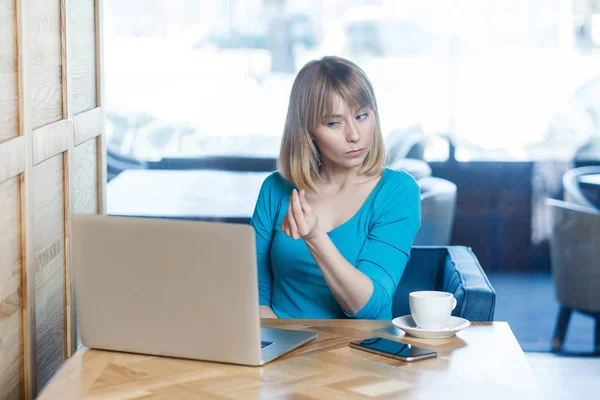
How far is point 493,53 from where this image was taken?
3871 mm

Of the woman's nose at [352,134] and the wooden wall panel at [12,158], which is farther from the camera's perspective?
the woman's nose at [352,134]

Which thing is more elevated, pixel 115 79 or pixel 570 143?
pixel 115 79

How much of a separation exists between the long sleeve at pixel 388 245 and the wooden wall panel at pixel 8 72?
33.8 inches

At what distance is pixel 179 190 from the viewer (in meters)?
3.98

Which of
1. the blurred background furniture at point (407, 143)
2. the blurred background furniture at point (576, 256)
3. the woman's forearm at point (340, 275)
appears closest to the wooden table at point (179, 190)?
the blurred background furniture at point (407, 143)

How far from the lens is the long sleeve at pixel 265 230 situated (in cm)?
226

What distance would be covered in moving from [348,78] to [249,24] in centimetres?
188

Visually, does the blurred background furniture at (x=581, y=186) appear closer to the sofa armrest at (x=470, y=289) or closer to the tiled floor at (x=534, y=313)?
the tiled floor at (x=534, y=313)

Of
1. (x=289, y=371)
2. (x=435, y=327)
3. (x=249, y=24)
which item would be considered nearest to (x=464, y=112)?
(x=249, y=24)

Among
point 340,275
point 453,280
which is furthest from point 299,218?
point 453,280

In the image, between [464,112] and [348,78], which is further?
[464,112]

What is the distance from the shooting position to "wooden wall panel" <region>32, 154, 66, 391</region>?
1.81 m

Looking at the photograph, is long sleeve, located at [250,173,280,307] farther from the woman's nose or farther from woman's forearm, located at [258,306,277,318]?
the woman's nose

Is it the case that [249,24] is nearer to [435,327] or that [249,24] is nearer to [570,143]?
[570,143]
